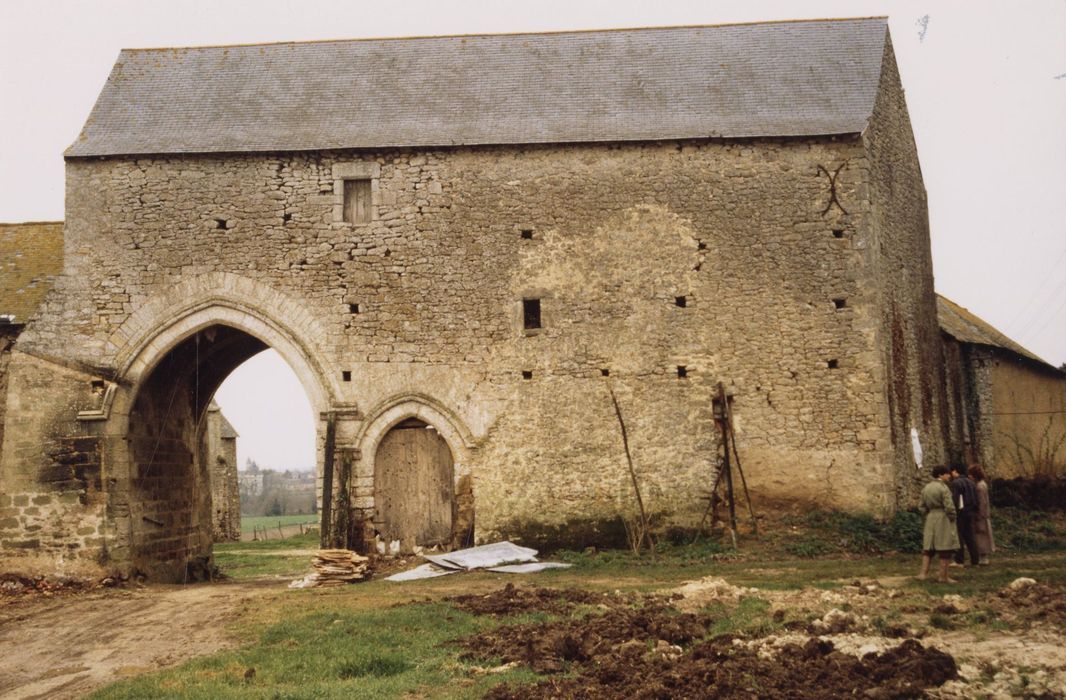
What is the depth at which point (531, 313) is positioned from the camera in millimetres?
15281

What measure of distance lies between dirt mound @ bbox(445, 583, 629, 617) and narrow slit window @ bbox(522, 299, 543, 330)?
5.16 m

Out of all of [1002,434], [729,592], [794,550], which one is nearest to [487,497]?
[794,550]

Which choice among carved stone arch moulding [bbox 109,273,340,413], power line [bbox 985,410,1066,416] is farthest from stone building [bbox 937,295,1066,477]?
carved stone arch moulding [bbox 109,273,340,413]

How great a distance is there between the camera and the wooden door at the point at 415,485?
15.2 m

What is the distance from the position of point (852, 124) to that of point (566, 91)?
464 cm

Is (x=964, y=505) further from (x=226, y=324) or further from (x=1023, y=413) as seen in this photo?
(x=226, y=324)

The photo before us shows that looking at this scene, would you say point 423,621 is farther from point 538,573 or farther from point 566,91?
point 566,91

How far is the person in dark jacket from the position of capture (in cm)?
1186

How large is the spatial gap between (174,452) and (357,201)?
5455 millimetres

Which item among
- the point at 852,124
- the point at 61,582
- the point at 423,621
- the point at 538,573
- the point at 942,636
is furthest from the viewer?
the point at 852,124

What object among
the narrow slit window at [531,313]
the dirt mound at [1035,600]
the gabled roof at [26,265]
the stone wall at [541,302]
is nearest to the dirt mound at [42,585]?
the stone wall at [541,302]

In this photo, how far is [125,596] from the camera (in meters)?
13.3

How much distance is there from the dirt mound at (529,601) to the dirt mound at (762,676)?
Answer: 8.72ft

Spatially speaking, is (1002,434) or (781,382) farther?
(1002,434)
